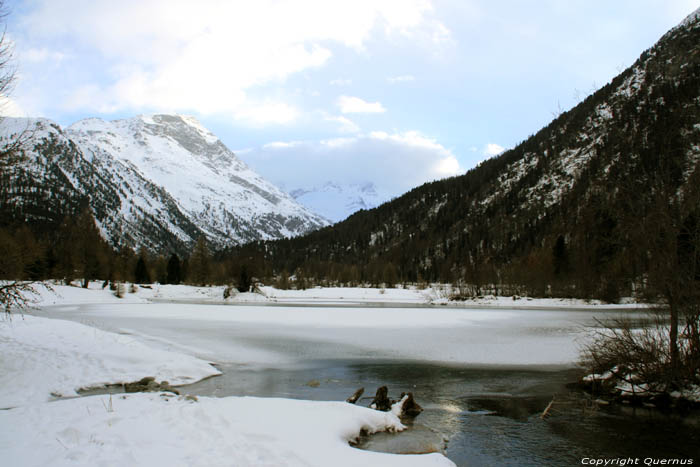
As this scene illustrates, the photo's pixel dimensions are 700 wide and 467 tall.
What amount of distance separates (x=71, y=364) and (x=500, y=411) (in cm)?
1481

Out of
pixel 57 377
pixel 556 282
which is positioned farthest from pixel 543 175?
pixel 57 377

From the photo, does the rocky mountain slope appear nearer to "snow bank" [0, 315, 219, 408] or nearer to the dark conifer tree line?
the dark conifer tree line

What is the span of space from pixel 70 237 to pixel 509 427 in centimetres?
8387

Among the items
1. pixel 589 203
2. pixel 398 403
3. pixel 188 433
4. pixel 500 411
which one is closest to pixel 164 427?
pixel 188 433

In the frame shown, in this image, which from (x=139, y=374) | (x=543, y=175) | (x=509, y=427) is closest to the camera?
(x=509, y=427)

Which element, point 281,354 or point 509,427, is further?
point 281,354

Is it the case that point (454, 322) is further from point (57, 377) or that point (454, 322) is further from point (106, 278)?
point (106, 278)

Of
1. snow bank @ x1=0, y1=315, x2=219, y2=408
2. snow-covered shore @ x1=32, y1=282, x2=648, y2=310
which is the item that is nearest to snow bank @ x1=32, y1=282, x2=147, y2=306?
snow-covered shore @ x1=32, y1=282, x2=648, y2=310

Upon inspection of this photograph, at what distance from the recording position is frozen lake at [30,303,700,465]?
10.7m

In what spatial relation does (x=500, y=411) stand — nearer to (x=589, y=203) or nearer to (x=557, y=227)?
(x=589, y=203)

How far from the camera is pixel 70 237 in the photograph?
76.6m

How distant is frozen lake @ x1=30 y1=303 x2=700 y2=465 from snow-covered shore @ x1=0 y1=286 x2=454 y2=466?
2529 mm

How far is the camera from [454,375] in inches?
711

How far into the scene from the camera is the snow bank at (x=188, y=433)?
7.28 meters
